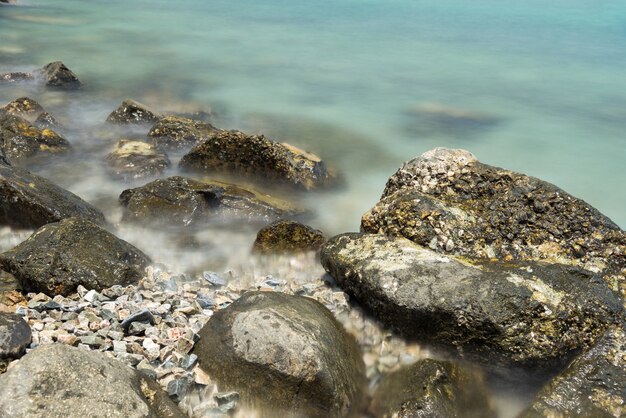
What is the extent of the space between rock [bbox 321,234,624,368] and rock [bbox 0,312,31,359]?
2771 millimetres

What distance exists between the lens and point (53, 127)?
1200cm

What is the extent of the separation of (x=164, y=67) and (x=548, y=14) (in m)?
27.2

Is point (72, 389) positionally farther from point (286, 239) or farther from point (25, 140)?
point (25, 140)

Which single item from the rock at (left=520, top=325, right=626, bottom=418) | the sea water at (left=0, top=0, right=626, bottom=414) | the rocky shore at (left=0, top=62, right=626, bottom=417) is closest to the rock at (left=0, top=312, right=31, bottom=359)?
the rocky shore at (left=0, top=62, right=626, bottom=417)

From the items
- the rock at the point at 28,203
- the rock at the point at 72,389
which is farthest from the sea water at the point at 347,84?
the rock at the point at 72,389

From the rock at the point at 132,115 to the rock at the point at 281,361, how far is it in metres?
8.44

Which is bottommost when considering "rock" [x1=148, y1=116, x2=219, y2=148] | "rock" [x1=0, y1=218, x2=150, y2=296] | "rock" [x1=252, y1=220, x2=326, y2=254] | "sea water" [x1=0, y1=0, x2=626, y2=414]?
"sea water" [x1=0, y1=0, x2=626, y2=414]

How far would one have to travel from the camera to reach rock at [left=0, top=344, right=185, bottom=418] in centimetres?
337

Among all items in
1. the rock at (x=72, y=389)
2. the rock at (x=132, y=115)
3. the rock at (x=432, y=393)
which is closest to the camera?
the rock at (x=72, y=389)

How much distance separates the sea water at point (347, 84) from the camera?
11.7 metres

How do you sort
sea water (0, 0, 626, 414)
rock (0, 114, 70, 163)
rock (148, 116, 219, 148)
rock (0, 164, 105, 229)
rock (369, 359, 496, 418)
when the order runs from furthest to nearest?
1. sea water (0, 0, 626, 414)
2. rock (148, 116, 219, 148)
3. rock (0, 114, 70, 163)
4. rock (0, 164, 105, 229)
5. rock (369, 359, 496, 418)

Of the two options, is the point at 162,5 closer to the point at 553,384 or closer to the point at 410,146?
the point at 410,146

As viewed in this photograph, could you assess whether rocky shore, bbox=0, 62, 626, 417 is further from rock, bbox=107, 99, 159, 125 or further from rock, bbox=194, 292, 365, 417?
rock, bbox=107, 99, 159, 125

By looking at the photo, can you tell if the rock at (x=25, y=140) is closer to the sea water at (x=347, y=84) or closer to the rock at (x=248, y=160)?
the sea water at (x=347, y=84)
